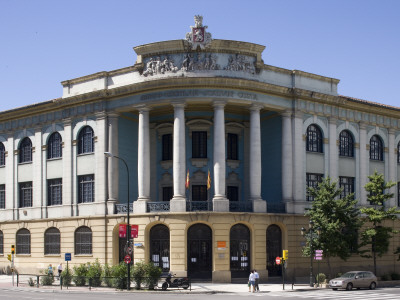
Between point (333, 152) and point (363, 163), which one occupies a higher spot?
point (333, 152)

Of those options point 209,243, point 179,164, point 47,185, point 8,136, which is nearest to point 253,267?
point 209,243

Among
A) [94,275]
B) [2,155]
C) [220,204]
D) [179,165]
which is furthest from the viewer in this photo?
[2,155]

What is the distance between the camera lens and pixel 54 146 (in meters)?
55.8

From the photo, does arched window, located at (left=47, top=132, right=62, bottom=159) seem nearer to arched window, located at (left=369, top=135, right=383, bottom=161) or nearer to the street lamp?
the street lamp

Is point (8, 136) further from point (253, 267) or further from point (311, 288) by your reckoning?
point (311, 288)

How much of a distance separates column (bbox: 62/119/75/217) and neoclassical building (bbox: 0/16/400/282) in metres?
0.12

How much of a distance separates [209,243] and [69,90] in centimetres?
1872

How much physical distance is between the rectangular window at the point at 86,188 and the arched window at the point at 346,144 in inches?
861

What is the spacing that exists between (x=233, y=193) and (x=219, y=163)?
6981mm

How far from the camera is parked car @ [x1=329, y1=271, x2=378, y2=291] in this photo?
42.1m

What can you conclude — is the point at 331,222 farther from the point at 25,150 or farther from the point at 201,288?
the point at 25,150

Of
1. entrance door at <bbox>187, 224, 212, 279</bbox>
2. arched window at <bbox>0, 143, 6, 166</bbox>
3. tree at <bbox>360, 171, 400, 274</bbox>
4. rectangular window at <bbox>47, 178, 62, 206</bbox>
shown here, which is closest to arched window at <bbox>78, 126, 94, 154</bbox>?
rectangular window at <bbox>47, 178, 62, 206</bbox>

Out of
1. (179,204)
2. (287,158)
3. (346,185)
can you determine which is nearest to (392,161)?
(346,185)

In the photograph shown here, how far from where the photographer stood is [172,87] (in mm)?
47750
